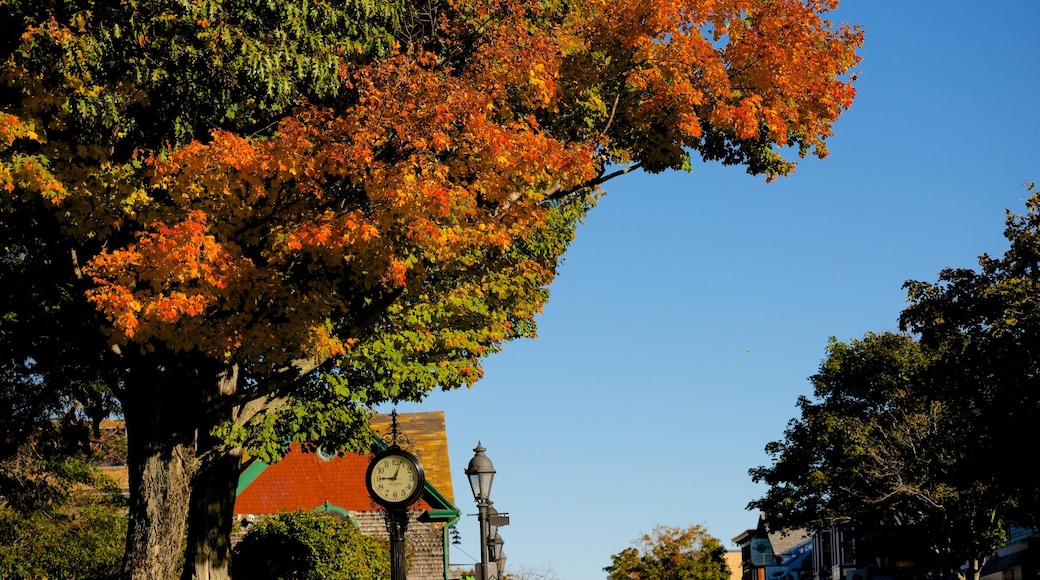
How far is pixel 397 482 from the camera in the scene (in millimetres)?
17172

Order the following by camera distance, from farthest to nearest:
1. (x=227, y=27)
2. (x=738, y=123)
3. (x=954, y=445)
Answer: (x=954, y=445) → (x=738, y=123) → (x=227, y=27)

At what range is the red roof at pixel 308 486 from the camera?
43.3 metres

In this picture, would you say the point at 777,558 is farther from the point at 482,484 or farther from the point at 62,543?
the point at 482,484

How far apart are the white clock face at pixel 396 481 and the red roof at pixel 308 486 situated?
26.2 metres

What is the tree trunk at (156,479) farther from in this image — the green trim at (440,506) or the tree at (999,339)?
the green trim at (440,506)

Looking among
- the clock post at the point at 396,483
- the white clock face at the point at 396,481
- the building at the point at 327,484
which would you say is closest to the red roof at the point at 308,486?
the building at the point at 327,484

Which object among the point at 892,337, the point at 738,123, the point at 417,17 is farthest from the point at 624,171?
the point at 892,337

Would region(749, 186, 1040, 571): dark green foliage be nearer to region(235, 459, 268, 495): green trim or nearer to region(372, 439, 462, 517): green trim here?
region(372, 439, 462, 517): green trim

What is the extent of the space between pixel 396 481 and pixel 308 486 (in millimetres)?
27313

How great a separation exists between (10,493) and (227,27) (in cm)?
1508

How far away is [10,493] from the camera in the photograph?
25641 millimetres

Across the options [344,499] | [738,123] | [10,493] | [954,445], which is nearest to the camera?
[738,123]

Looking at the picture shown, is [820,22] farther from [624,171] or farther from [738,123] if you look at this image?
[624,171]

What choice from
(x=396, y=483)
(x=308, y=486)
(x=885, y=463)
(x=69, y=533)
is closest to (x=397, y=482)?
(x=396, y=483)
